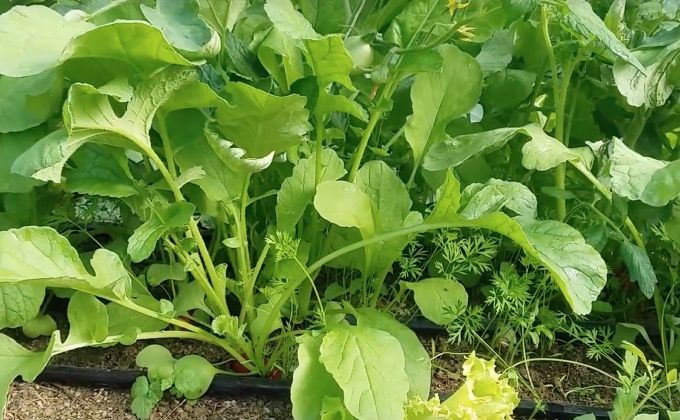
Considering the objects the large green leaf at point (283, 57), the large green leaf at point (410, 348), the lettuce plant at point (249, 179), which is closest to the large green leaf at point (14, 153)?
the lettuce plant at point (249, 179)

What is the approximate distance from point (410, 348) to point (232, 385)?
18 centimetres

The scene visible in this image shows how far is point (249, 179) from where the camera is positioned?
2.04ft

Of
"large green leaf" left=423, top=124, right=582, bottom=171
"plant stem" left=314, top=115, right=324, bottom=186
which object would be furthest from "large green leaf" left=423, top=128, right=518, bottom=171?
"plant stem" left=314, top=115, right=324, bottom=186

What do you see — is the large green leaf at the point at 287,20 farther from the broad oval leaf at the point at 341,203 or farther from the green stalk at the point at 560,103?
the green stalk at the point at 560,103

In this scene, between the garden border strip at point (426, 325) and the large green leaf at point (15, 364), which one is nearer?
the large green leaf at point (15, 364)

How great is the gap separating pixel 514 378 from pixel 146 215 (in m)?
0.39

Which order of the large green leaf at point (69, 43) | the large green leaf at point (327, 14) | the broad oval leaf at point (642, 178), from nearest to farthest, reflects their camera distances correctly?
the large green leaf at point (69, 43) < the broad oval leaf at point (642, 178) < the large green leaf at point (327, 14)

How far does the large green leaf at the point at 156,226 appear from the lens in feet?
1.77

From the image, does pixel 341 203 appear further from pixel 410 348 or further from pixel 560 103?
pixel 560 103

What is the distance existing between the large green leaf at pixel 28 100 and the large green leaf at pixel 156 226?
0.13 m

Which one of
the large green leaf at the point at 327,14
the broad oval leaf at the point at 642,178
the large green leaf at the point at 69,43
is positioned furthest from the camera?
the large green leaf at the point at 327,14

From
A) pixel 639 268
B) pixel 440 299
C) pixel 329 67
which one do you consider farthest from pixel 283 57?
pixel 639 268

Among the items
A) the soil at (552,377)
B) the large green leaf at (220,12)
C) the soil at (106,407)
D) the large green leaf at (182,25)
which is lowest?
the soil at (552,377)

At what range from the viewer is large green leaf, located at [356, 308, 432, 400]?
0.60 m
